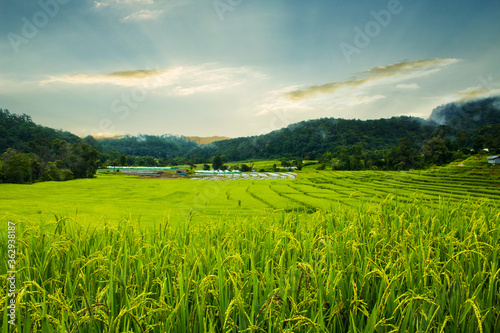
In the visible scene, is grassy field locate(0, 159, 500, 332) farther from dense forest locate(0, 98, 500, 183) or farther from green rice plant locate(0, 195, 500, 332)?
dense forest locate(0, 98, 500, 183)

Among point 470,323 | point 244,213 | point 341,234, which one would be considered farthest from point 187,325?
point 244,213

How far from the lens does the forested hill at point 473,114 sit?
42438 mm

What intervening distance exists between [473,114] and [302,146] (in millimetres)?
38110

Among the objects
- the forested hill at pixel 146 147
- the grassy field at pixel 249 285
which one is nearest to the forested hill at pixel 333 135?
the forested hill at pixel 146 147

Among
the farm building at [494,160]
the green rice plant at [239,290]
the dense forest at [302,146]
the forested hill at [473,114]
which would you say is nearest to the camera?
the green rice plant at [239,290]

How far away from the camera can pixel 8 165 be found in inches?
539

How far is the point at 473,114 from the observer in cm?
Result: 4594

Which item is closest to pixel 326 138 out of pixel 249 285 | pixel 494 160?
pixel 494 160

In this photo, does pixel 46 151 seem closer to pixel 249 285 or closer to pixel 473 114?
pixel 249 285

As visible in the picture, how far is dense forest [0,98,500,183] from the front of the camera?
25.0 m

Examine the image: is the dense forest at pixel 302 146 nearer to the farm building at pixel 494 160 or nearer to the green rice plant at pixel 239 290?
the farm building at pixel 494 160

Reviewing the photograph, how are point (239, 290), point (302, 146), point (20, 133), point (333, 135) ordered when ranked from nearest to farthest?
point (239, 290)
point (20, 133)
point (302, 146)
point (333, 135)

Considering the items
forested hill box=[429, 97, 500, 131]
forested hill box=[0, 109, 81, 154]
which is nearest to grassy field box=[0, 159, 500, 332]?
forested hill box=[0, 109, 81, 154]

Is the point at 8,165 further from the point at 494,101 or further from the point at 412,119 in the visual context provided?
the point at 412,119
